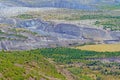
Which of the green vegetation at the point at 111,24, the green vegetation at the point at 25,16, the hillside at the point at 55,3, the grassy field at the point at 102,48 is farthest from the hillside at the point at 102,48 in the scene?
Answer: the hillside at the point at 55,3

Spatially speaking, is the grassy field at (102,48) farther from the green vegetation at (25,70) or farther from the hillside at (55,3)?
the hillside at (55,3)

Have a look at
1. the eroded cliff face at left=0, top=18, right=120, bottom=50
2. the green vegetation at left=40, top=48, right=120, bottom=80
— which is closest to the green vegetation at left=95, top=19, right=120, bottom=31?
the eroded cliff face at left=0, top=18, right=120, bottom=50

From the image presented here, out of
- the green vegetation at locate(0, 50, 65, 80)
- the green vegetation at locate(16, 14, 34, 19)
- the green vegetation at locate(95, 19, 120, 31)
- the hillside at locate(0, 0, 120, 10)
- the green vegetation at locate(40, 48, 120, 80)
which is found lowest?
the hillside at locate(0, 0, 120, 10)

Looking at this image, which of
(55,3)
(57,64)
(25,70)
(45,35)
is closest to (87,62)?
(57,64)

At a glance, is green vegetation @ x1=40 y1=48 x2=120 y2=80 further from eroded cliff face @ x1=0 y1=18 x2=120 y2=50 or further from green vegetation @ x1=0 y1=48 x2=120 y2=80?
eroded cliff face @ x1=0 y1=18 x2=120 y2=50

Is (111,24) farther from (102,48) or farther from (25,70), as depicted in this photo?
(25,70)

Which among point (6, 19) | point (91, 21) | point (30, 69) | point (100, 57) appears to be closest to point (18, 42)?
point (100, 57)

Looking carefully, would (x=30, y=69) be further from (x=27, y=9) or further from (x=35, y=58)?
(x=27, y=9)

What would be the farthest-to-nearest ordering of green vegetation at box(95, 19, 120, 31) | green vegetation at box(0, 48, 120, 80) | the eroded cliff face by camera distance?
green vegetation at box(95, 19, 120, 31)
the eroded cliff face
green vegetation at box(0, 48, 120, 80)

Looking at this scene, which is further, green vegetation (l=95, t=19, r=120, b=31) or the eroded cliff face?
green vegetation (l=95, t=19, r=120, b=31)
